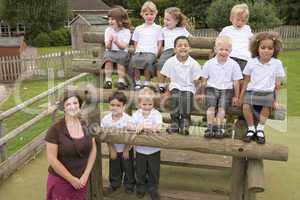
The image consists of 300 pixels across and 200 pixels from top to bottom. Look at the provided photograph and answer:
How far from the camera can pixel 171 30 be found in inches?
182

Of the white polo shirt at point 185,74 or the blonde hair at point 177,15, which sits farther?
the blonde hair at point 177,15

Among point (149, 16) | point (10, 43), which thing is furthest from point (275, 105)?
point (10, 43)

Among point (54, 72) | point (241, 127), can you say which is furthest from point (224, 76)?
point (54, 72)

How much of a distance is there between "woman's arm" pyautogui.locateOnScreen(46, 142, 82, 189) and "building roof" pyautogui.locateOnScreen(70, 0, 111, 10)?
38434 mm

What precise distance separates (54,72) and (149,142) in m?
12.6

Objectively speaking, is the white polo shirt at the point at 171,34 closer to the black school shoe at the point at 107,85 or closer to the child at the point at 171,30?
the child at the point at 171,30

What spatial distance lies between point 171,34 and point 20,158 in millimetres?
3136

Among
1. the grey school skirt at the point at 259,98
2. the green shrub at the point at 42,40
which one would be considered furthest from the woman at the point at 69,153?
the green shrub at the point at 42,40

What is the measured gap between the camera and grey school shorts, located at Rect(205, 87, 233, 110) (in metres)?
3.77

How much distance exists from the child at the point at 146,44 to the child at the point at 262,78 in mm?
1312

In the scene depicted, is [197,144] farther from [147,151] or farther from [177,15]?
[177,15]

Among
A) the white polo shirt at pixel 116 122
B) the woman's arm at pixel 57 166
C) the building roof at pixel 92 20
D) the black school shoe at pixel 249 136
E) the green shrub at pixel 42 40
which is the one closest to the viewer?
the woman's arm at pixel 57 166

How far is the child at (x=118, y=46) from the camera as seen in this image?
15.1 feet

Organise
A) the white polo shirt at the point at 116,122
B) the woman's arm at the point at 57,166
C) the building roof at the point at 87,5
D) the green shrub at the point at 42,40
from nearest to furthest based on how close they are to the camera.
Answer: the woman's arm at the point at 57,166
the white polo shirt at the point at 116,122
the green shrub at the point at 42,40
the building roof at the point at 87,5
